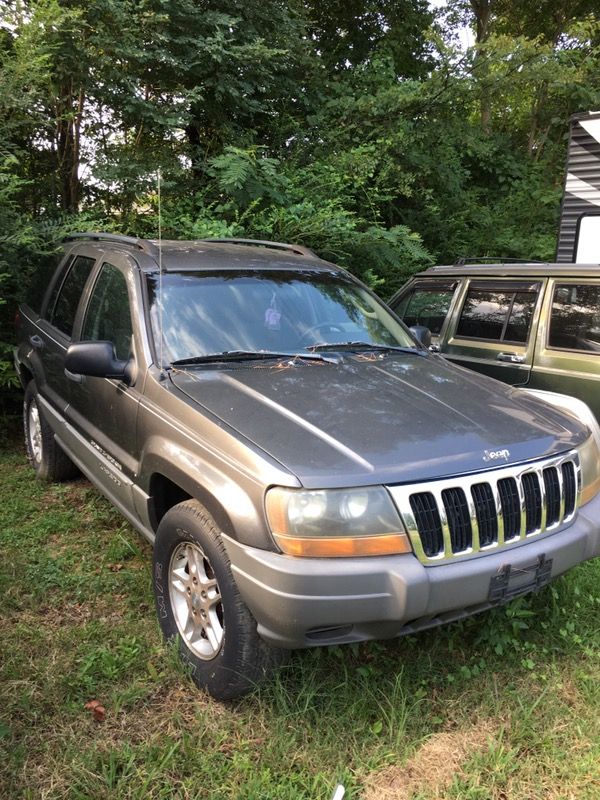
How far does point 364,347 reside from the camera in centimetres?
350

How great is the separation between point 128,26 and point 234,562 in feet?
20.5

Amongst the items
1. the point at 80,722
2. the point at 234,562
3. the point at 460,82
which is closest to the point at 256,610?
the point at 234,562

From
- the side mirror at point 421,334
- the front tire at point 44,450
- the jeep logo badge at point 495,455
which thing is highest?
the side mirror at point 421,334

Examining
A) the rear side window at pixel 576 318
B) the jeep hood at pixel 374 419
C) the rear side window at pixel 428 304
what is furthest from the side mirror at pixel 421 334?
the rear side window at pixel 428 304

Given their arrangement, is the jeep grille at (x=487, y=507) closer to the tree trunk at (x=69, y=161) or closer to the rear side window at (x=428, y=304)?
the rear side window at (x=428, y=304)

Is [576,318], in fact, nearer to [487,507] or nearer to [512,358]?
[512,358]

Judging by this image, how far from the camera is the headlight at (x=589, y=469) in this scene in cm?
272

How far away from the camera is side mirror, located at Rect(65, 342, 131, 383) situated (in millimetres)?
2887

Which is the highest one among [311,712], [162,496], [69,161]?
[69,161]

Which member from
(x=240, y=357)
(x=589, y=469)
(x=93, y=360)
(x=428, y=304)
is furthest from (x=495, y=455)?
(x=428, y=304)

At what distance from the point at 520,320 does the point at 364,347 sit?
206 cm

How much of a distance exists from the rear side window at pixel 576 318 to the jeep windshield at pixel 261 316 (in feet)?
4.79

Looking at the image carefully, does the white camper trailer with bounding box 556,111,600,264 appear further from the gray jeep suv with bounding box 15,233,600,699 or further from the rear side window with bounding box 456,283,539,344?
the gray jeep suv with bounding box 15,233,600,699

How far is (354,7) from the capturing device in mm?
11133
